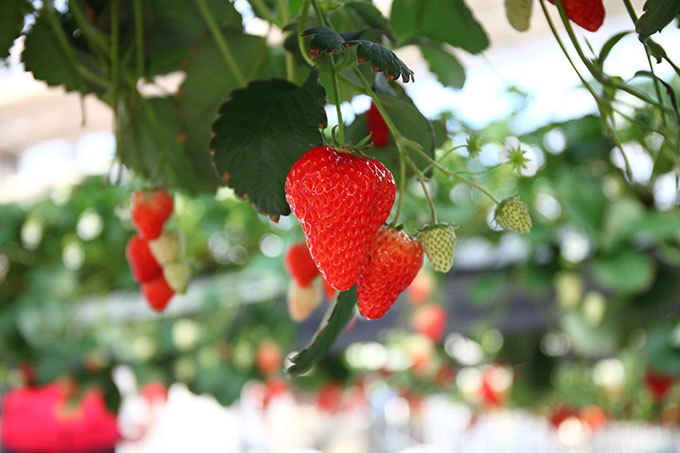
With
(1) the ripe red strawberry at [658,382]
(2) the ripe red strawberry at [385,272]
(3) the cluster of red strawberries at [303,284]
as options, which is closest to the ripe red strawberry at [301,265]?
(3) the cluster of red strawberries at [303,284]

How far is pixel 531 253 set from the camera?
142 cm

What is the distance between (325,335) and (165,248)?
0.64ft

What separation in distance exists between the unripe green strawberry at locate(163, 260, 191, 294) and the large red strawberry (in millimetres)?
196

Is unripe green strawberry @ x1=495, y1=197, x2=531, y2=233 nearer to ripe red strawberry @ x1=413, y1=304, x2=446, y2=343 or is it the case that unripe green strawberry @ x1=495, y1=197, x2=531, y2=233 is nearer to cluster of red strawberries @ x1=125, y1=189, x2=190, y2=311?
cluster of red strawberries @ x1=125, y1=189, x2=190, y2=311

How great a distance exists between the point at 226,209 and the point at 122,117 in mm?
1242

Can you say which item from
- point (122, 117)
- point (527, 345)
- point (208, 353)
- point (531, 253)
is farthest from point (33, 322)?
point (527, 345)

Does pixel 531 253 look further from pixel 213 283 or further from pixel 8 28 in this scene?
pixel 8 28

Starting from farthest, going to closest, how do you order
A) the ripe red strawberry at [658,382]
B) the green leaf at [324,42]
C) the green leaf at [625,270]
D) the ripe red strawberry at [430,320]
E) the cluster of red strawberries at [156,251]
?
the ripe red strawberry at [658,382] < the ripe red strawberry at [430,320] < the green leaf at [625,270] < the cluster of red strawberries at [156,251] < the green leaf at [324,42]

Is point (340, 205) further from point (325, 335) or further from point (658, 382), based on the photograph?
point (658, 382)

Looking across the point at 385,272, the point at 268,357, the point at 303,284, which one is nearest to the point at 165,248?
the point at 303,284

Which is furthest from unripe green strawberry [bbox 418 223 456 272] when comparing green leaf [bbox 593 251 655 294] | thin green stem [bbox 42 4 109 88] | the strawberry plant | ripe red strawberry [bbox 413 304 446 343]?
ripe red strawberry [bbox 413 304 446 343]

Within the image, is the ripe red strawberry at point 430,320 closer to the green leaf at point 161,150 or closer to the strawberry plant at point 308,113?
the strawberry plant at point 308,113

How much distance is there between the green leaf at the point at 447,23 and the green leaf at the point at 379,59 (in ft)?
0.57

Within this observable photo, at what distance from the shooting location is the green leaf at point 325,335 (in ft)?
1.14
